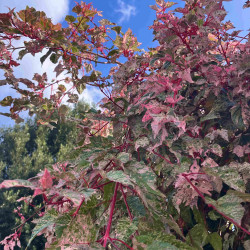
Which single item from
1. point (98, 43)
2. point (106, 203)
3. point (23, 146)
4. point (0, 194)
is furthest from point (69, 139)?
point (106, 203)

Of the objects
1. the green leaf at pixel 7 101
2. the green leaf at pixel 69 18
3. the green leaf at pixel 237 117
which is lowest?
the green leaf at pixel 237 117

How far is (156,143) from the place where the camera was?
857mm

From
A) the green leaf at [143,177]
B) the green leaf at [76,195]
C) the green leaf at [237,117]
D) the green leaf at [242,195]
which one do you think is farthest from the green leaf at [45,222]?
the green leaf at [237,117]

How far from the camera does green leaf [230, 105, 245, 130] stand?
3.12ft

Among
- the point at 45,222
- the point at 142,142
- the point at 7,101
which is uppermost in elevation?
the point at 7,101

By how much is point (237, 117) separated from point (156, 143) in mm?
326

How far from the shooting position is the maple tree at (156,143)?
0.66m

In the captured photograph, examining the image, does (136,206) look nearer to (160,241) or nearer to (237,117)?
(160,241)

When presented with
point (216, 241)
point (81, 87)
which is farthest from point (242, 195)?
point (81, 87)

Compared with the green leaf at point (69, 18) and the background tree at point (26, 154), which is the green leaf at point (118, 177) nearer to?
the green leaf at point (69, 18)

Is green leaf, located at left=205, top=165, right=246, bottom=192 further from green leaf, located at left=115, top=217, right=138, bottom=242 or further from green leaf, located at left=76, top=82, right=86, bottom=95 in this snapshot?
green leaf, located at left=76, top=82, right=86, bottom=95

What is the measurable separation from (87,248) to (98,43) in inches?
51.8

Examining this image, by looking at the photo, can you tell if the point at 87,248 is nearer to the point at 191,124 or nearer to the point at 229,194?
the point at 229,194

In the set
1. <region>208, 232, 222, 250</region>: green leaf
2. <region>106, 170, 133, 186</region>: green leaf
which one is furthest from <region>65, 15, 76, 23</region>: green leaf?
<region>208, 232, 222, 250</region>: green leaf
